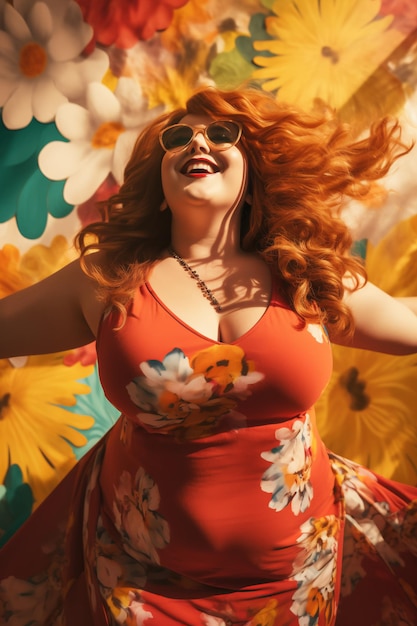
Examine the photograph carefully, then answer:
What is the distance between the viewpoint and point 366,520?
116 centimetres

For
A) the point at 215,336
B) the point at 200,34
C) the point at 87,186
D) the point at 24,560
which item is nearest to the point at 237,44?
the point at 200,34

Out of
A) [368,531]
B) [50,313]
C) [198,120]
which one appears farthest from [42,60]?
[368,531]

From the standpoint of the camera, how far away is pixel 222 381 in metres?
0.94

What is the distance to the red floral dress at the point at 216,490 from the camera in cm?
95

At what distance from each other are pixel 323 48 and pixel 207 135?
57 cm

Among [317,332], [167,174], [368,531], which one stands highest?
[167,174]

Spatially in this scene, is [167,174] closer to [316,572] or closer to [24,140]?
[24,140]

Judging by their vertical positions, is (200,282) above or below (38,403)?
above

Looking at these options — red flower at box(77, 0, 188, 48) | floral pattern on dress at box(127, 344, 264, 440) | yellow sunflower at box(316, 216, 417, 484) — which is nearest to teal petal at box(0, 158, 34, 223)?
red flower at box(77, 0, 188, 48)

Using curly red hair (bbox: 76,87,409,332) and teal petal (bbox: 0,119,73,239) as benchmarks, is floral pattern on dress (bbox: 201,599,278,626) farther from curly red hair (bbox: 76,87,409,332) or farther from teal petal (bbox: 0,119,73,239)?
teal petal (bbox: 0,119,73,239)

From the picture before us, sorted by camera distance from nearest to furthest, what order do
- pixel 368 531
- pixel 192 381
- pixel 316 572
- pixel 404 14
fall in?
pixel 192 381
pixel 316 572
pixel 368 531
pixel 404 14

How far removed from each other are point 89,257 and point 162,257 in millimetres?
123

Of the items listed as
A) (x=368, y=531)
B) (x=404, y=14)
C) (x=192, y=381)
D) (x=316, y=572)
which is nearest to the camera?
(x=192, y=381)

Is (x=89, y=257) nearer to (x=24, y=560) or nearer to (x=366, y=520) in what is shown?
(x=24, y=560)
